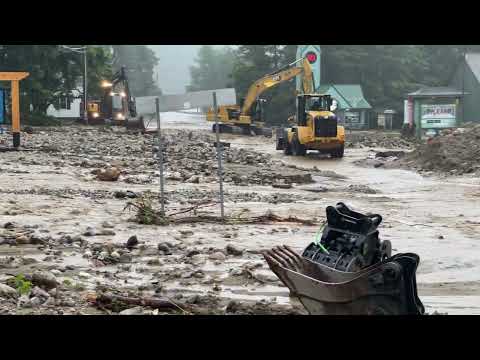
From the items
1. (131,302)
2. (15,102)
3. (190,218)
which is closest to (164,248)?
(190,218)

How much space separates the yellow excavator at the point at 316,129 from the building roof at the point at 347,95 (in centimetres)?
2935

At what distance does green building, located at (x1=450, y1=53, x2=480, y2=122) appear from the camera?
189 ft

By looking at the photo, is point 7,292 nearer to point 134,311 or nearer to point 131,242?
point 134,311

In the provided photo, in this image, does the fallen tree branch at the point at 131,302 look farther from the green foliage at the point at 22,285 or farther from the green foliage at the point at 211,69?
the green foliage at the point at 211,69

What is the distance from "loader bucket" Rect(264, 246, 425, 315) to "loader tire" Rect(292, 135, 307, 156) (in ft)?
86.0

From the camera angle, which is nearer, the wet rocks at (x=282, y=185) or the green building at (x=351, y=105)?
the wet rocks at (x=282, y=185)

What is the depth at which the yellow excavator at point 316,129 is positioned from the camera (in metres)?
32.9

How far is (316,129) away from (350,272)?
26.0 m

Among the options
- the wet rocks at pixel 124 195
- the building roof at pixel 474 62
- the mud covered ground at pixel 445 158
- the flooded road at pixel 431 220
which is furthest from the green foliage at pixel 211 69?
the wet rocks at pixel 124 195

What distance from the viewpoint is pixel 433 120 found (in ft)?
149

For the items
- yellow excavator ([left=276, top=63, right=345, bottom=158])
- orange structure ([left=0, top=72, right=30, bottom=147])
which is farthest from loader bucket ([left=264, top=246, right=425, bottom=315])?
yellow excavator ([left=276, top=63, right=345, bottom=158])

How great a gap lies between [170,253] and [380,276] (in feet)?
17.2

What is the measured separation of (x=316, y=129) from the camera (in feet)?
108
